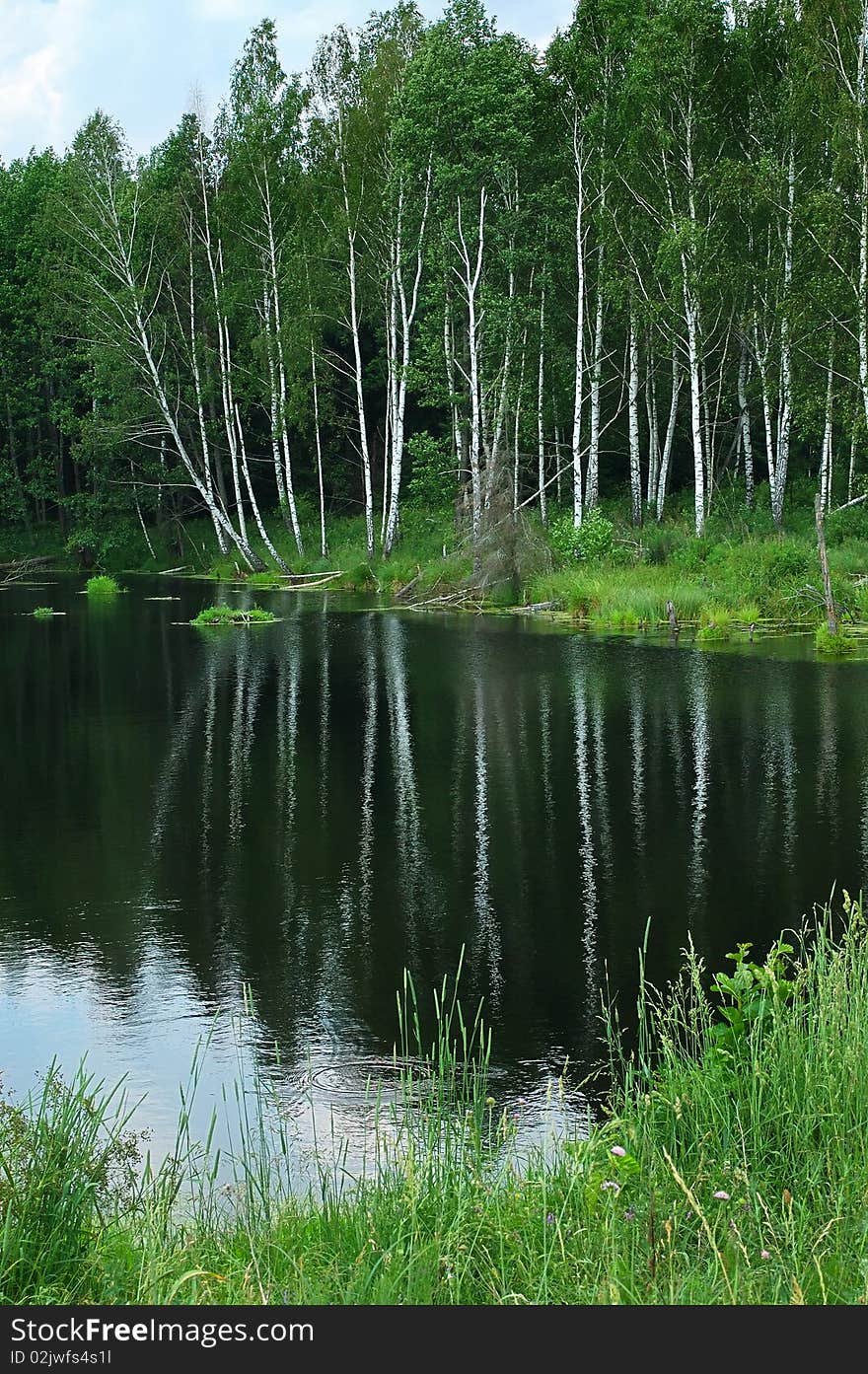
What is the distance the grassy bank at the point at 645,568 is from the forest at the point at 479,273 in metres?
0.84

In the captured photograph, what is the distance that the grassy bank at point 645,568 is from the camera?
1136 inches

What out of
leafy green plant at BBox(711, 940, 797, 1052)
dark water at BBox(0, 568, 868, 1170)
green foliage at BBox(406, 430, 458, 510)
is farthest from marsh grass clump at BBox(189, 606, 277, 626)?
leafy green plant at BBox(711, 940, 797, 1052)

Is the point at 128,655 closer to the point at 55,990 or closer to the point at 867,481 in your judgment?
the point at 867,481

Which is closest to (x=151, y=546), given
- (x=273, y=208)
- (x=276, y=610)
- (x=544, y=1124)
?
(x=273, y=208)

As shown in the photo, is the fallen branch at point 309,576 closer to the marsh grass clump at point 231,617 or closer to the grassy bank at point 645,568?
the grassy bank at point 645,568

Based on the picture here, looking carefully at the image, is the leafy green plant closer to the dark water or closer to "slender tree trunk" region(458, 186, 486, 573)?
the dark water

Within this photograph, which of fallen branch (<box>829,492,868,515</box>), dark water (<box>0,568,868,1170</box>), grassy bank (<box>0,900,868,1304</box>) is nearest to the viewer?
grassy bank (<box>0,900,868,1304</box>)

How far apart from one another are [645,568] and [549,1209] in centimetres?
2771

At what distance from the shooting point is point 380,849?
41.7ft

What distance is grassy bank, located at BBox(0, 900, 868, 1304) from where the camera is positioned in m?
4.66

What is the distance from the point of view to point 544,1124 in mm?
7020

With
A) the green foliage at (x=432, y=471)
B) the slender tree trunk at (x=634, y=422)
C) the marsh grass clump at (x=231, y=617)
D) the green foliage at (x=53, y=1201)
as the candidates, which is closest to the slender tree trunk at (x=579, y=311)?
the slender tree trunk at (x=634, y=422)

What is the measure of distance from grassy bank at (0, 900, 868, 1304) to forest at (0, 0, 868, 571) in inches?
930

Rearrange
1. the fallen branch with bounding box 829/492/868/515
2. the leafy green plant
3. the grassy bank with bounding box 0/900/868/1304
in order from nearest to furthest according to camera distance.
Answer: the grassy bank with bounding box 0/900/868/1304 → the leafy green plant → the fallen branch with bounding box 829/492/868/515
